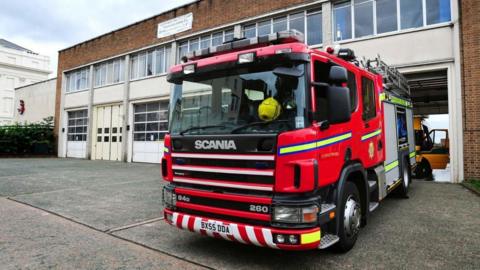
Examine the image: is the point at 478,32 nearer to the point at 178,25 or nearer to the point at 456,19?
the point at 456,19

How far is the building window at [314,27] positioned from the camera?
13.3 metres

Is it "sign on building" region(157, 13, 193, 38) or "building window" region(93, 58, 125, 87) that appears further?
"building window" region(93, 58, 125, 87)

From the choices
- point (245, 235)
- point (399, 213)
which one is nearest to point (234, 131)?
point (245, 235)

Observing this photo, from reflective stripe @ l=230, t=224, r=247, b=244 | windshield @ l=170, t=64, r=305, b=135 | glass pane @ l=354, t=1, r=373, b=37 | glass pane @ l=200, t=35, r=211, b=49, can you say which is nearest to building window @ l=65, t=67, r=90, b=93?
glass pane @ l=200, t=35, r=211, b=49

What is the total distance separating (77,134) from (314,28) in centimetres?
1892

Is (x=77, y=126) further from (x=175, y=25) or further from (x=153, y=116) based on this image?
(x=175, y=25)

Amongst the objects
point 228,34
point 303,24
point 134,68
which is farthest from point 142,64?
point 303,24

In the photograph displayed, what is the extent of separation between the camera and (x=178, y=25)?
1798 centimetres

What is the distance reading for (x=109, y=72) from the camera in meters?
22.2

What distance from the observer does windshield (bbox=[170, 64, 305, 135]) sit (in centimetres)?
349

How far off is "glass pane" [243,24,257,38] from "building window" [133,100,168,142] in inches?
238

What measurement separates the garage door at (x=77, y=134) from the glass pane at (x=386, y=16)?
65.7 feet

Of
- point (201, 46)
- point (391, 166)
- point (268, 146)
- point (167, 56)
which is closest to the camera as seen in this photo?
point (268, 146)

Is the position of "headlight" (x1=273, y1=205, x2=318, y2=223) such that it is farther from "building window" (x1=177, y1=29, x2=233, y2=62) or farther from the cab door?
"building window" (x1=177, y1=29, x2=233, y2=62)
